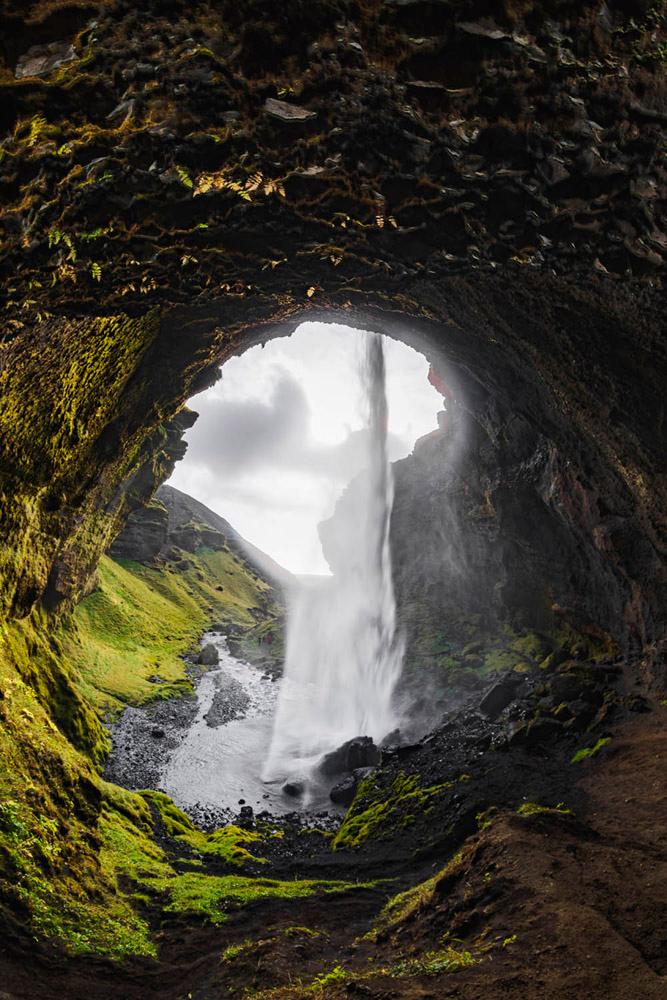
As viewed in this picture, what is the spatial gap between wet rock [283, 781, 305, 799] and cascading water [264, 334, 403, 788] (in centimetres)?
105

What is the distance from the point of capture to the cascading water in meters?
28.7

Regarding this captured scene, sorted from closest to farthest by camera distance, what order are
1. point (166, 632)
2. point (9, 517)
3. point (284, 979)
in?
point (284, 979) < point (9, 517) < point (166, 632)

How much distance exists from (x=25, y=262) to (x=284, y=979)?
9.31 m

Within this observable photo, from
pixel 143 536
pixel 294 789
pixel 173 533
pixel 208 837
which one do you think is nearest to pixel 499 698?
pixel 294 789

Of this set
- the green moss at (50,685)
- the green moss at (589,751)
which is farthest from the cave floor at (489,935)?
the green moss at (50,685)

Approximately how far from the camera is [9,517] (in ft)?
39.6

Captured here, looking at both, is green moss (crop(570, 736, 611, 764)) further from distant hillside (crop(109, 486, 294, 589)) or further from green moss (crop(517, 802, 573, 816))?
distant hillside (crop(109, 486, 294, 589))

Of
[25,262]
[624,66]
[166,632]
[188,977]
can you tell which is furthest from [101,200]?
[166,632]

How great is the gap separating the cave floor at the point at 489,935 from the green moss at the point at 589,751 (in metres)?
2.97

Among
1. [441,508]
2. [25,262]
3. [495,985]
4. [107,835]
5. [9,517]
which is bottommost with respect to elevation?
[495,985]

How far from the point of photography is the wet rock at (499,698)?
20.5 m

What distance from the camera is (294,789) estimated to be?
20328 millimetres

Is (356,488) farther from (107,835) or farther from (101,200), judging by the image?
(101,200)

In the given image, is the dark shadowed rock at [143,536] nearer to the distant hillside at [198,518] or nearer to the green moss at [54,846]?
the distant hillside at [198,518]
